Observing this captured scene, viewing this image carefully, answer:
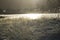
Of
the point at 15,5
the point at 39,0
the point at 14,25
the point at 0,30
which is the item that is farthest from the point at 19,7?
the point at 0,30

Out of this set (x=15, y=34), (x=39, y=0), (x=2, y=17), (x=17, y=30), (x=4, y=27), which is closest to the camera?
(x=15, y=34)

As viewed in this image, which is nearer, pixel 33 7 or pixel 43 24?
pixel 43 24

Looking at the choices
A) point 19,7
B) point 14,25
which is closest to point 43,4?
point 19,7

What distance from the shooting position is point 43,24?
309 cm

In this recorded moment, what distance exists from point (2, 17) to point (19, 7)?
23.1 inches

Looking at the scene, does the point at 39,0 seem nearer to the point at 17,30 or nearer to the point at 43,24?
the point at 43,24

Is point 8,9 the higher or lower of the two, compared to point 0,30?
higher

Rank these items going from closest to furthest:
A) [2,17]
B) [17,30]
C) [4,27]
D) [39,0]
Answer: [17,30] → [4,27] → [2,17] → [39,0]

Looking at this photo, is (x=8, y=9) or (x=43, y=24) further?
(x=8, y=9)

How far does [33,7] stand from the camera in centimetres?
420

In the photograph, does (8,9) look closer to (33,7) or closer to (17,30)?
(33,7)

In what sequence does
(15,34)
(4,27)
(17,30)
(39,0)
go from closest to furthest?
(15,34), (17,30), (4,27), (39,0)

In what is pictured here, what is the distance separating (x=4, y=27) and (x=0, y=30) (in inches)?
6.5

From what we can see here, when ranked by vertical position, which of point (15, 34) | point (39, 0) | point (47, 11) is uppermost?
point (39, 0)
